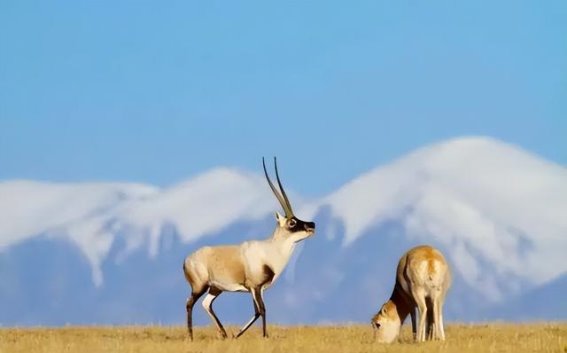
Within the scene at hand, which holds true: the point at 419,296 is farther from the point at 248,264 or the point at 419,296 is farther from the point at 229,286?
the point at 229,286

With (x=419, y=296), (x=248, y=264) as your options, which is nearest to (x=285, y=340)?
(x=248, y=264)

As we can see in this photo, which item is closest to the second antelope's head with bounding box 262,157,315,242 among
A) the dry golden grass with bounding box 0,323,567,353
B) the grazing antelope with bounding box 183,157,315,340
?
the grazing antelope with bounding box 183,157,315,340

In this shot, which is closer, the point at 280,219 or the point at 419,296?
the point at 419,296

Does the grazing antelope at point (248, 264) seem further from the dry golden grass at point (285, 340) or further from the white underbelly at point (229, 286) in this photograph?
the dry golden grass at point (285, 340)

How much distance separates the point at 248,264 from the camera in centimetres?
2194

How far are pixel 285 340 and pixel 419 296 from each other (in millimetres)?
2604

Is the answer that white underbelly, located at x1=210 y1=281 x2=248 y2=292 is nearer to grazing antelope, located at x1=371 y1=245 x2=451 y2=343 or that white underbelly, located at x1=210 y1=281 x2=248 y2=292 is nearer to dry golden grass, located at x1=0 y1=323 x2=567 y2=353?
dry golden grass, located at x1=0 y1=323 x2=567 y2=353

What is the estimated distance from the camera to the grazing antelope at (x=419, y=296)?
19719mm

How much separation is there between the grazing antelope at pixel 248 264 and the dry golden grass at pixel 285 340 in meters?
0.86

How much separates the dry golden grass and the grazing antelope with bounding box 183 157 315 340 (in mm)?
863

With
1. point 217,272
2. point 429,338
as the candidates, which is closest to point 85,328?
point 217,272

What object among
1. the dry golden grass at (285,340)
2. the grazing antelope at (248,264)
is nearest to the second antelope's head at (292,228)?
the grazing antelope at (248,264)

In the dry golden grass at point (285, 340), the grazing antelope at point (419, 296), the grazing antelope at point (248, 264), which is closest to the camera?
the dry golden grass at point (285, 340)

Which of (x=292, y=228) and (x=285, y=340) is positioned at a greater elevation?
(x=292, y=228)
